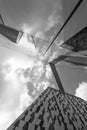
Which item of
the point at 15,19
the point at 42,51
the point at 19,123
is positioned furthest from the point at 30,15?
the point at 19,123

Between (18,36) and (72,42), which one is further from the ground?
(18,36)

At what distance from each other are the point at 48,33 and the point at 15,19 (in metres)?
2.54

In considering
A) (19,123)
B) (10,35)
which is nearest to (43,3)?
(10,35)

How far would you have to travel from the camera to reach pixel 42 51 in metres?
10.6

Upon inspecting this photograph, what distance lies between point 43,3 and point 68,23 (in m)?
1.89

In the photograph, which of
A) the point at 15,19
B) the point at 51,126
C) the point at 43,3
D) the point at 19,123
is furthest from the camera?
the point at 51,126

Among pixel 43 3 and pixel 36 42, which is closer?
pixel 43 3

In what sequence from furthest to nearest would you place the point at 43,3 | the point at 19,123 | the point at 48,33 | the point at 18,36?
the point at 19,123, the point at 48,33, the point at 18,36, the point at 43,3

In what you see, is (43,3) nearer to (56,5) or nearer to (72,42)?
(56,5)

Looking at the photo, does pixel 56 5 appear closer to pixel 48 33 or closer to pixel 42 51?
pixel 48 33

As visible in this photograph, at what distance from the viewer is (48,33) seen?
849 cm

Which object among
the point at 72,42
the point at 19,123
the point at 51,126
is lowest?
the point at 51,126

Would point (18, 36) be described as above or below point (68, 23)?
above

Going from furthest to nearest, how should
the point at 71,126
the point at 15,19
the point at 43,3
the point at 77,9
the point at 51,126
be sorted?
the point at 71,126 → the point at 51,126 → the point at 15,19 → the point at 43,3 → the point at 77,9
